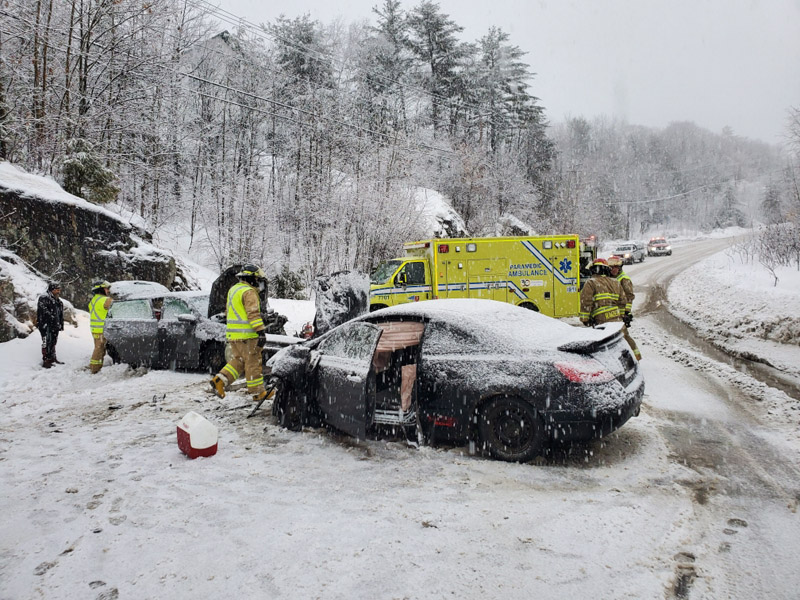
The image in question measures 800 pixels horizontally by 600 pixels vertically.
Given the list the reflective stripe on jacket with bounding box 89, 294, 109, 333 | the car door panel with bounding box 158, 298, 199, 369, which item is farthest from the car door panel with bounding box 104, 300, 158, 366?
the reflective stripe on jacket with bounding box 89, 294, 109, 333

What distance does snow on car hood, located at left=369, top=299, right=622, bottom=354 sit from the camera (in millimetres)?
4707

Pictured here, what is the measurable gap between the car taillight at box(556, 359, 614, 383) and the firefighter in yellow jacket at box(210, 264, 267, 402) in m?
4.01

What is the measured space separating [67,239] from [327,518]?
13.0 meters

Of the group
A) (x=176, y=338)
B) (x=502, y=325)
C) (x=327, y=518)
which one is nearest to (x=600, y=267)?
(x=502, y=325)

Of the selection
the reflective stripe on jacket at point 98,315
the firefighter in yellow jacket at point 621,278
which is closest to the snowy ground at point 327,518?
the firefighter in yellow jacket at point 621,278

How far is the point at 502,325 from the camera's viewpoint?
196 inches

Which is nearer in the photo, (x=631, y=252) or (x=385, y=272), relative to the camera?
(x=385, y=272)

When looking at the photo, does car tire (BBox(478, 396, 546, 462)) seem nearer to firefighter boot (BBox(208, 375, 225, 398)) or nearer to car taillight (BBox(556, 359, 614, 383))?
car taillight (BBox(556, 359, 614, 383))

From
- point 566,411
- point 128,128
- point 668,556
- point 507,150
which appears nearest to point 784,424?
point 566,411

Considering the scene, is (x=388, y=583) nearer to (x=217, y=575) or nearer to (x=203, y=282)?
(x=217, y=575)

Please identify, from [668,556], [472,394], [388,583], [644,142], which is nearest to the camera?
[388,583]

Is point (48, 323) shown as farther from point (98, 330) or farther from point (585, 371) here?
point (585, 371)

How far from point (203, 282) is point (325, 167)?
1234 cm

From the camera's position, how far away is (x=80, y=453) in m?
4.89
